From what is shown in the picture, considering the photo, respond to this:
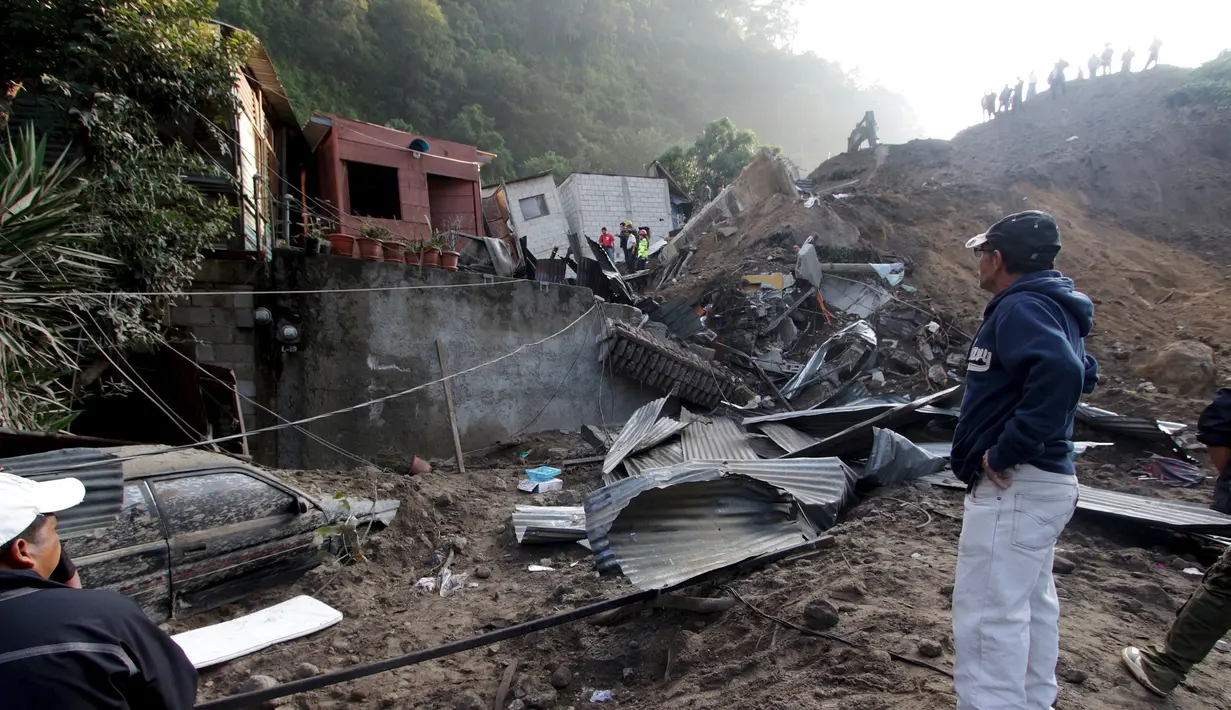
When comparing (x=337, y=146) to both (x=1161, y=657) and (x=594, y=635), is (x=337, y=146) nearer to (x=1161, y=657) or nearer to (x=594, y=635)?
(x=594, y=635)

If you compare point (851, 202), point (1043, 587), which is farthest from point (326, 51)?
point (1043, 587)

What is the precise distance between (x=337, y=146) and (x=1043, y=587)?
16.0 meters

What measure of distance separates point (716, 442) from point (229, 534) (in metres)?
4.86

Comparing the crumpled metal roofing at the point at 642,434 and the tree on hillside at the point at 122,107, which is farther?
the crumpled metal roofing at the point at 642,434

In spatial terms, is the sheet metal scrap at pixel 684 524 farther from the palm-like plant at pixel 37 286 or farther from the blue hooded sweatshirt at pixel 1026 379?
the palm-like plant at pixel 37 286

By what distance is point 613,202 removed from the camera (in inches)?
1022

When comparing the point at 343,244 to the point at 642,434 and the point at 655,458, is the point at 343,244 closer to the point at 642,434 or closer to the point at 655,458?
the point at 642,434

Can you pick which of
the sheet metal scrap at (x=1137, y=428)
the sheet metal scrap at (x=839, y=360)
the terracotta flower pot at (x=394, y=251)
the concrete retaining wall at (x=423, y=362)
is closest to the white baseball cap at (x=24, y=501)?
the sheet metal scrap at (x=1137, y=428)

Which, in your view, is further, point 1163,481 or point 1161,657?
point 1163,481

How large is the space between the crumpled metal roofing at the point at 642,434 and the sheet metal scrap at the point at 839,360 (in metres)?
3.07

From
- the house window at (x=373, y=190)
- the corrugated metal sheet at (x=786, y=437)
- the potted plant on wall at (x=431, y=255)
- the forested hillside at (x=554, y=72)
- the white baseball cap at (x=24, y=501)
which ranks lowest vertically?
the corrugated metal sheet at (x=786, y=437)

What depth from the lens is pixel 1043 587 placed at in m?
2.25

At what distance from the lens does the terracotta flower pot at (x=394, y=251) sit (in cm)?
1012

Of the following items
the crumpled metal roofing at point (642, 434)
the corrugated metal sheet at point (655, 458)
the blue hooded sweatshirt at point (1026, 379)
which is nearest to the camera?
the blue hooded sweatshirt at point (1026, 379)
